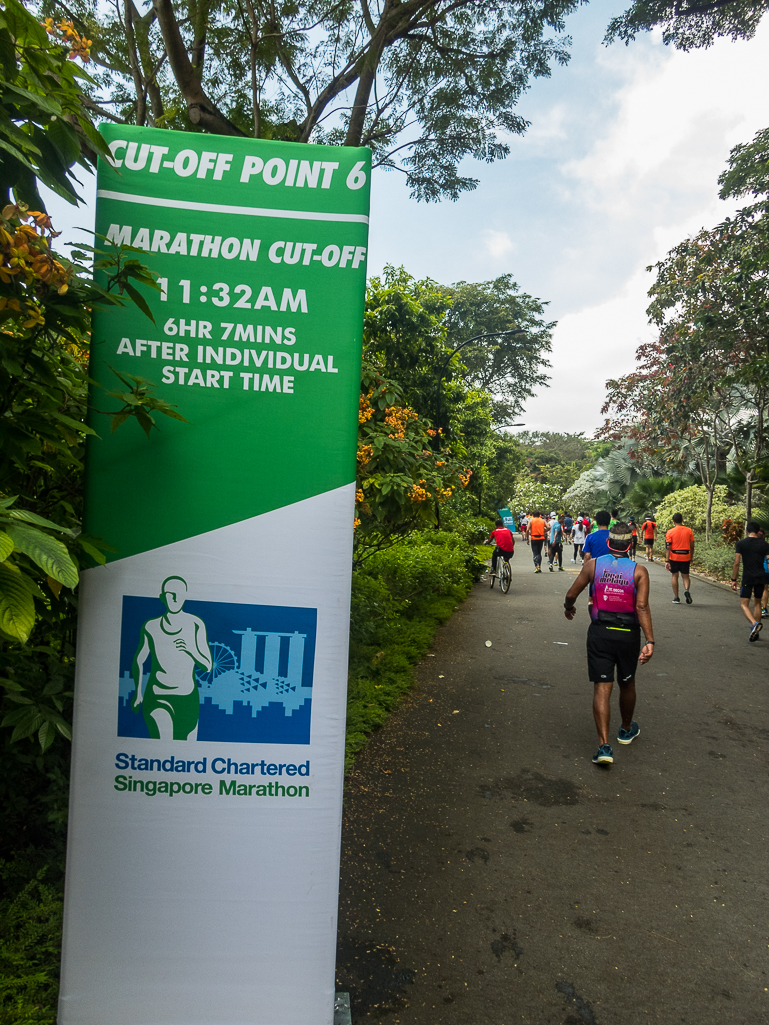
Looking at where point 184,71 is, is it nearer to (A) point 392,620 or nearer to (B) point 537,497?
(A) point 392,620

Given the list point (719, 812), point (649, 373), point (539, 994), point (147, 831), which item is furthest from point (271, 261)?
point (649, 373)

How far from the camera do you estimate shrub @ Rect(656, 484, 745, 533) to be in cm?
2239

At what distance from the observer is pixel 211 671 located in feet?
8.23

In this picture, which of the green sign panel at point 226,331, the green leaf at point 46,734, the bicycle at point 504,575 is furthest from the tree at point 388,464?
the bicycle at point 504,575

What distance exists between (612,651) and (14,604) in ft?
15.4

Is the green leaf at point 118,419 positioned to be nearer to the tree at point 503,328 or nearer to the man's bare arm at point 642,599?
the man's bare arm at point 642,599

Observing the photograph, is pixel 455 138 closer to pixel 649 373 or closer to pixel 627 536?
pixel 627 536

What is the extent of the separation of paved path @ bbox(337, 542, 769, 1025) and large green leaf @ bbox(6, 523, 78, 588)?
2.26 meters

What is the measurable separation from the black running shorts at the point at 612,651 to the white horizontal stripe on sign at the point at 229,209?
12.9ft

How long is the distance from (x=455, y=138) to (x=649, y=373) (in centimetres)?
1566

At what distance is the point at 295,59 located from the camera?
8.58 metres

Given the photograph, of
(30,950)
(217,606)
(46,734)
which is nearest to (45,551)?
(217,606)

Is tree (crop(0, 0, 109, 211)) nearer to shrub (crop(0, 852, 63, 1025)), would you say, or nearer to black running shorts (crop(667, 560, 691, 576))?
shrub (crop(0, 852, 63, 1025))

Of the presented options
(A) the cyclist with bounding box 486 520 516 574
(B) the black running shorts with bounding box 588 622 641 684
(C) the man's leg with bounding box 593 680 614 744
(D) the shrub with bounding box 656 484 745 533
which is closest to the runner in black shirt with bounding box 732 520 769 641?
(A) the cyclist with bounding box 486 520 516 574
